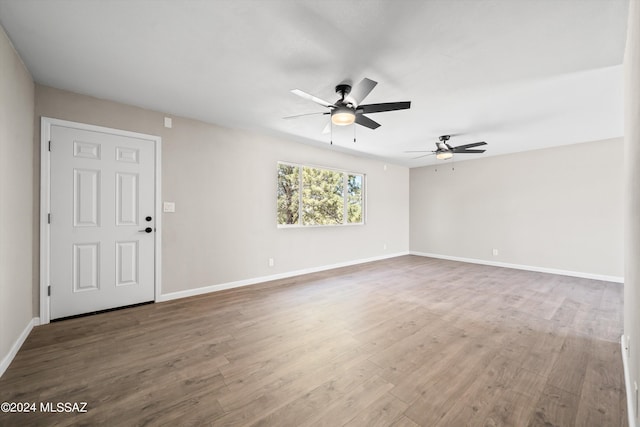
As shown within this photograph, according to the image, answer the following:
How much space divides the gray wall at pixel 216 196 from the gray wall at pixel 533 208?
3389 mm

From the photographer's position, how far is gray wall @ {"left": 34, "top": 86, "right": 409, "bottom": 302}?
3.26 meters

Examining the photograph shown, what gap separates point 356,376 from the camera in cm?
189

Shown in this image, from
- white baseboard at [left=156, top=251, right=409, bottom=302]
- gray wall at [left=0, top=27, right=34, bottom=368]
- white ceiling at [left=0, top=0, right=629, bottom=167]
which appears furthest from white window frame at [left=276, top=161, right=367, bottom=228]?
gray wall at [left=0, top=27, right=34, bottom=368]

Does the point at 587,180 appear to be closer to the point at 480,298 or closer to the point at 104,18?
the point at 480,298

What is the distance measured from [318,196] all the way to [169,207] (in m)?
2.80

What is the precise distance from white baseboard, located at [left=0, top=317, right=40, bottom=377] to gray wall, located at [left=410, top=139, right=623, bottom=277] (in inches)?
298

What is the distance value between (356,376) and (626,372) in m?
1.98

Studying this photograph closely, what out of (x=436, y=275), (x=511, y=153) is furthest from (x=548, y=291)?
(x=511, y=153)

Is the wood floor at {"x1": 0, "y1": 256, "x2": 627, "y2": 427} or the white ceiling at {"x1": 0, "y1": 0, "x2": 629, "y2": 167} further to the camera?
the white ceiling at {"x1": 0, "y1": 0, "x2": 629, "y2": 167}

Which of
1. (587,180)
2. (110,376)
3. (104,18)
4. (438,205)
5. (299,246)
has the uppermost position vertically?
(104,18)

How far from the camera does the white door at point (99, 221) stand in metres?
2.86

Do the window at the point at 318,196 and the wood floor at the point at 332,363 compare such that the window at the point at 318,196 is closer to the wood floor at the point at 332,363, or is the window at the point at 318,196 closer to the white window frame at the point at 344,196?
the white window frame at the point at 344,196

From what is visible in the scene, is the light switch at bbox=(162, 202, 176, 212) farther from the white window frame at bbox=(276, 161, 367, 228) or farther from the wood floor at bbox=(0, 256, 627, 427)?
the white window frame at bbox=(276, 161, 367, 228)

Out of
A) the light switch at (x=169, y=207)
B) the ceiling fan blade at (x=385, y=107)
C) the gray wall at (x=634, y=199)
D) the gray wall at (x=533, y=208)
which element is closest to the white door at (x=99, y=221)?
the light switch at (x=169, y=207)
